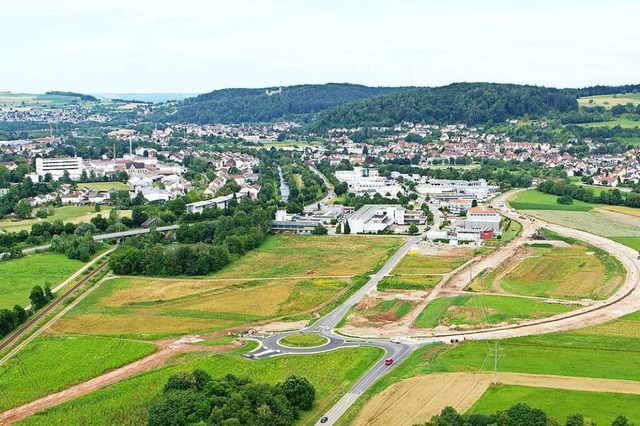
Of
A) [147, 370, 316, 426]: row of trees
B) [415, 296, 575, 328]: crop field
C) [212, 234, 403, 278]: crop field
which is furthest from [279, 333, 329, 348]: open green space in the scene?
[212, 234, 403, 278]: crop field

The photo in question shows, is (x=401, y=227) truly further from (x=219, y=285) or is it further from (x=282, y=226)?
(x=219, y=285)

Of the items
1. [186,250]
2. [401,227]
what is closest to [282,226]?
[401,227]

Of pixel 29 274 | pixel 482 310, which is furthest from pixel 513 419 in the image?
pixel 29 274

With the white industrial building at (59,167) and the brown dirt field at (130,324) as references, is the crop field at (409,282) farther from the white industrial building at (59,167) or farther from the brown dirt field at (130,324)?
the white industrial building at (59,167)

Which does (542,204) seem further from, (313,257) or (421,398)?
(421,398)

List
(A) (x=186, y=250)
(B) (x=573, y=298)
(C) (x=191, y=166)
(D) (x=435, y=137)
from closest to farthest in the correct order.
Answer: (B) (x=573, y=298)
(A) (x=186, y=250)
(C) (x=191, y=166)
(D) (x=435, y=137)

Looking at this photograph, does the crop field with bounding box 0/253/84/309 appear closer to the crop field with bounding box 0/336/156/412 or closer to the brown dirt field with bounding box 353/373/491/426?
the crop field with bounding box 0/336/156/412

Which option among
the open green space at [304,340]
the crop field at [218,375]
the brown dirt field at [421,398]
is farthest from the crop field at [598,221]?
the crop field at [218,375]
